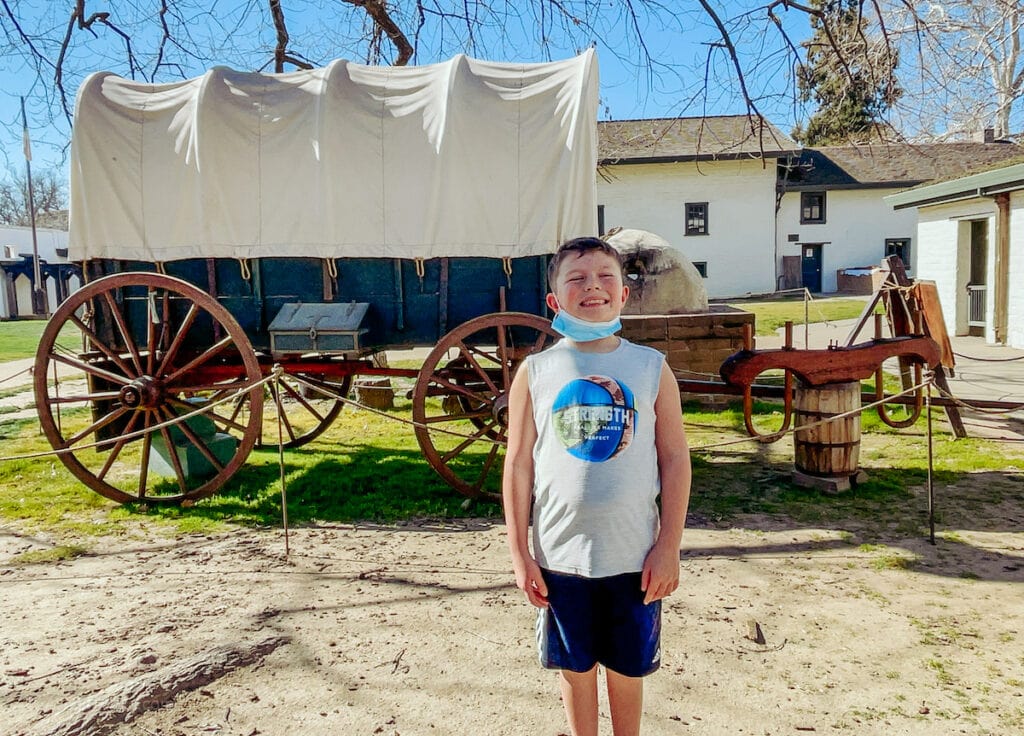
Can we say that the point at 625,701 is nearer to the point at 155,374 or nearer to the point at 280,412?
the point at 280,412

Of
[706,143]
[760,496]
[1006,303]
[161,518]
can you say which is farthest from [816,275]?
[161,518]

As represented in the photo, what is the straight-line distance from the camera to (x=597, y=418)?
187 cm

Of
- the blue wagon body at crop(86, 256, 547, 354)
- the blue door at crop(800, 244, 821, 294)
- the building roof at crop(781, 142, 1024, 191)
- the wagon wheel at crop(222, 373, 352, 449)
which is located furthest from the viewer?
the blue door at crop(800, 244, 821, 294)

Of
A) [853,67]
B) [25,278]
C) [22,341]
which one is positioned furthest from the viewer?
[25,278]

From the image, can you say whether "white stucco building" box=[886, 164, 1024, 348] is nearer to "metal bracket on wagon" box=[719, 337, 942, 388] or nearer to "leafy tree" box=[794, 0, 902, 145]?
"leafy tree" box=[794, 0, 902, 145]

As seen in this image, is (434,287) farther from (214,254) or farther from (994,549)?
(994,549)

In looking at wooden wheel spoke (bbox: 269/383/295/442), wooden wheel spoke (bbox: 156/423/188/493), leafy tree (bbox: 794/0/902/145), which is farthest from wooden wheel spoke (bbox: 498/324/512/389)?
leafy tree (bbox: 794/0/902/145)

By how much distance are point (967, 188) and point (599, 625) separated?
13.4 m

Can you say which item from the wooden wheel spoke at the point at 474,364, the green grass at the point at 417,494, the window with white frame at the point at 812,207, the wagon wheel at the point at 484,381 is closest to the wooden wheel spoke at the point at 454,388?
the wagon wheel at the point at 484,381

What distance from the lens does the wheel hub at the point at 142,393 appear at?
4957mm

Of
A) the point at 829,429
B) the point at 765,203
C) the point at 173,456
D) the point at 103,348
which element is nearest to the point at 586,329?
the point at 829,429

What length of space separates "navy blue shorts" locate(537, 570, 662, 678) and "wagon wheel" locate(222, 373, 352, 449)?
3802 millimetres

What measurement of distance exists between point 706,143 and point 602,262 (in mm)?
26648

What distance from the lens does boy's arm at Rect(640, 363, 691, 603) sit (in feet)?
6.10
